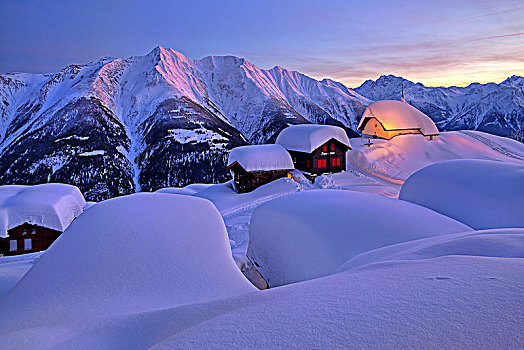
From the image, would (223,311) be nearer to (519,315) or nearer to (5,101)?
(519,315)

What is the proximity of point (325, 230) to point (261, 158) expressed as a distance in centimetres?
1956

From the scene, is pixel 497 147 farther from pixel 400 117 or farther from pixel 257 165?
pixel 257 165

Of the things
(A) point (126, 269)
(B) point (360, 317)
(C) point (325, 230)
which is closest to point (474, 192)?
(C) point (325, 230)

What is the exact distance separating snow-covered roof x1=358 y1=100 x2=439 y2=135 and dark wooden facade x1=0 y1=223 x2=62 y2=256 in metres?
39.7

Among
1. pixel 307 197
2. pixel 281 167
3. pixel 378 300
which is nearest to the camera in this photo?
pixel 378 300

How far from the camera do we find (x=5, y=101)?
141 m

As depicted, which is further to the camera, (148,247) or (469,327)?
(148,247)

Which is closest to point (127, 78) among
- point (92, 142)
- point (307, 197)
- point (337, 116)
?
point (92, 142)

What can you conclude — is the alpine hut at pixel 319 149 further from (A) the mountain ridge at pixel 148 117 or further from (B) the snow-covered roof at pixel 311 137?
(A) the mountain ridge at pixel 148 117

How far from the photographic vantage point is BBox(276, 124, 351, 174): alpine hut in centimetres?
2973

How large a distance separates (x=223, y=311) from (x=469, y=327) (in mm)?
2292

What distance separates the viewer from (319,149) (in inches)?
1179

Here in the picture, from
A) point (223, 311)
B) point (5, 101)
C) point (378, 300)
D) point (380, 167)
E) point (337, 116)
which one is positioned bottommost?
point (380, 167)

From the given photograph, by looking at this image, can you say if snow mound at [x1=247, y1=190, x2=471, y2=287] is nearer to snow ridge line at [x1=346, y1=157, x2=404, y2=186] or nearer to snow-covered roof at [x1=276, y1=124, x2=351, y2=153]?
snow ridge line at [x1=346, y1=157, x2=404, y2=186]
